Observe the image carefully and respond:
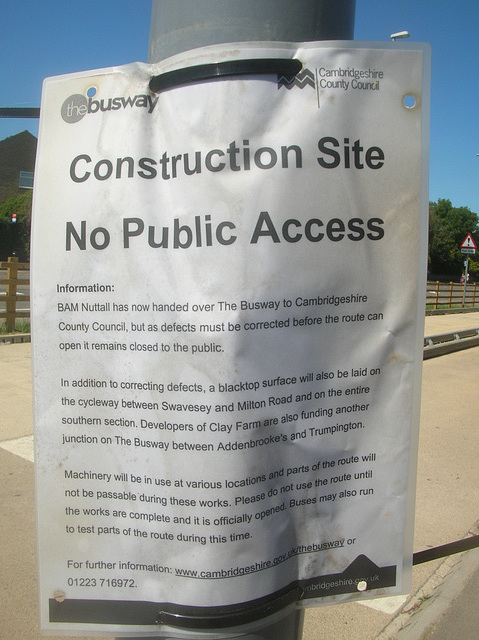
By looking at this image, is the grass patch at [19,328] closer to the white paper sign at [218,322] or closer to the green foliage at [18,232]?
the white paper sign at [218,322]

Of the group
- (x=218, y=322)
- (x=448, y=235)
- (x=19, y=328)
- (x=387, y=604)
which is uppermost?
(x=448, y=235)

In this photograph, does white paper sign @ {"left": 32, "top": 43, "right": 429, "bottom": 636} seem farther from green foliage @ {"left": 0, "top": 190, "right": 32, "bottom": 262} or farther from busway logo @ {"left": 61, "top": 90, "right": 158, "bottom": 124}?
green foliage @ {"left": 0, "top": 190, "right": 32, "bottom": 262}

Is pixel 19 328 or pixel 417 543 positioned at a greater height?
pixel 19 328

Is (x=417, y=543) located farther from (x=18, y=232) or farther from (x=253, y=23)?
(x=18, y=232)

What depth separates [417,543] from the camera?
12.5ft

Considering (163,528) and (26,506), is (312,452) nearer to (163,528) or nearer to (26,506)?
(163,528)

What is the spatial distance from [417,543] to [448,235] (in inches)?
2662

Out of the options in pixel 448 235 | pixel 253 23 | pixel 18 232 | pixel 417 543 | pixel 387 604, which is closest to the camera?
pixel 253 23

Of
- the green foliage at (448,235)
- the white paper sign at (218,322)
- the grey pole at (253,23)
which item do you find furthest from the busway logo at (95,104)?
the green foliage at (448,235)

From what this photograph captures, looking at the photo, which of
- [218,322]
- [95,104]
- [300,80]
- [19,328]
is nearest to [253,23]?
[300,80]

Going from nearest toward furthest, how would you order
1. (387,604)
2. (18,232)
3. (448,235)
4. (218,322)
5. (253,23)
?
(218,322)
(253,23)
(387,604)
(18,232)
(448,235)

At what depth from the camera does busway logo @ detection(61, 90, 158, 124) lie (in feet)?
3.88

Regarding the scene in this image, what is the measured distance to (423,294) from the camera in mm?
1243

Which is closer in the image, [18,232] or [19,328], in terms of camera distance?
[19,328]
